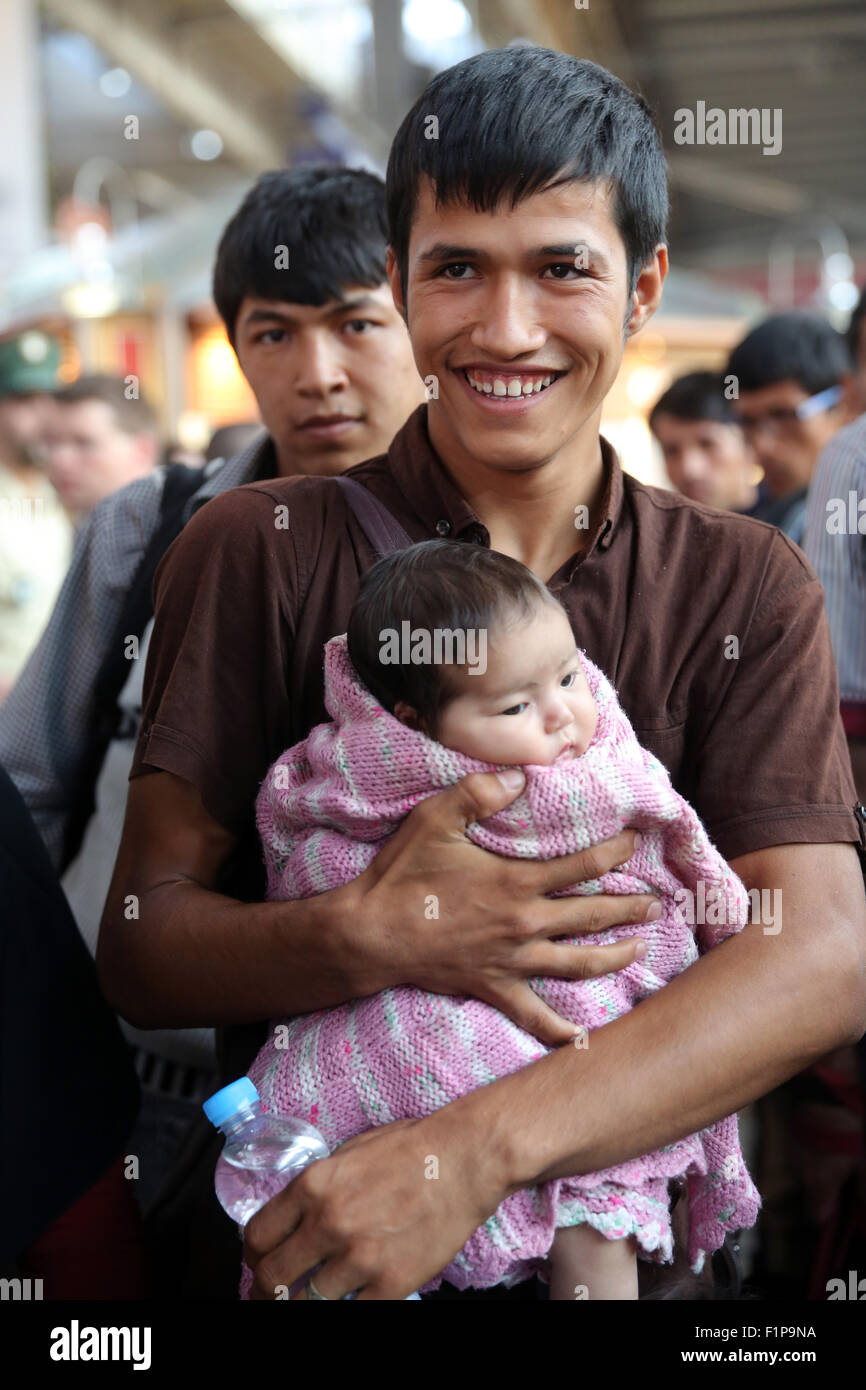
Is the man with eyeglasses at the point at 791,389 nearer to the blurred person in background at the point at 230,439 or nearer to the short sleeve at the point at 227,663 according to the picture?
the blurred person in background at the point at 230,439

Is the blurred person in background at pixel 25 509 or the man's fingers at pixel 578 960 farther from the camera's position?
the blurred person in background at pixel 25 509

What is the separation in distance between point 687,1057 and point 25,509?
4.26 metres

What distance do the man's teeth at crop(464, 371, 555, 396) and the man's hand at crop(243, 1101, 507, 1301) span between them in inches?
37.2

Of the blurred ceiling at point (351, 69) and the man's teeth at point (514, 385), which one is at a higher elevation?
the blurred ceiling at point (351, 69)

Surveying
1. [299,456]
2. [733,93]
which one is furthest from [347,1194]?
[733,93]

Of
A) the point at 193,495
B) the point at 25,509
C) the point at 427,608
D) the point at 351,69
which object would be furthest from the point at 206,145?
the point at 427,608

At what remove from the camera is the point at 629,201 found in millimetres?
1772

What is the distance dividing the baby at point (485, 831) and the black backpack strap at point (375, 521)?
5.7 inches

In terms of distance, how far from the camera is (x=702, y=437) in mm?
5516

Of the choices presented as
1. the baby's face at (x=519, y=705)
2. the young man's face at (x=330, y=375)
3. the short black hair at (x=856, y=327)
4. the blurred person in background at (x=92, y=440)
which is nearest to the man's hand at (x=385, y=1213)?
the baby's face at (x=519, y=705)

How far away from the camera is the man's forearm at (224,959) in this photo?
1.58 m

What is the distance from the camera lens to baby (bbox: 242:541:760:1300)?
61.7 inches

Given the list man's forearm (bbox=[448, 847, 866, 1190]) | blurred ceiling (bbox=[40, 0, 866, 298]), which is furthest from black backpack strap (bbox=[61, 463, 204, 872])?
blurred ceiling (bbox=[40, 0, 866, 298])
